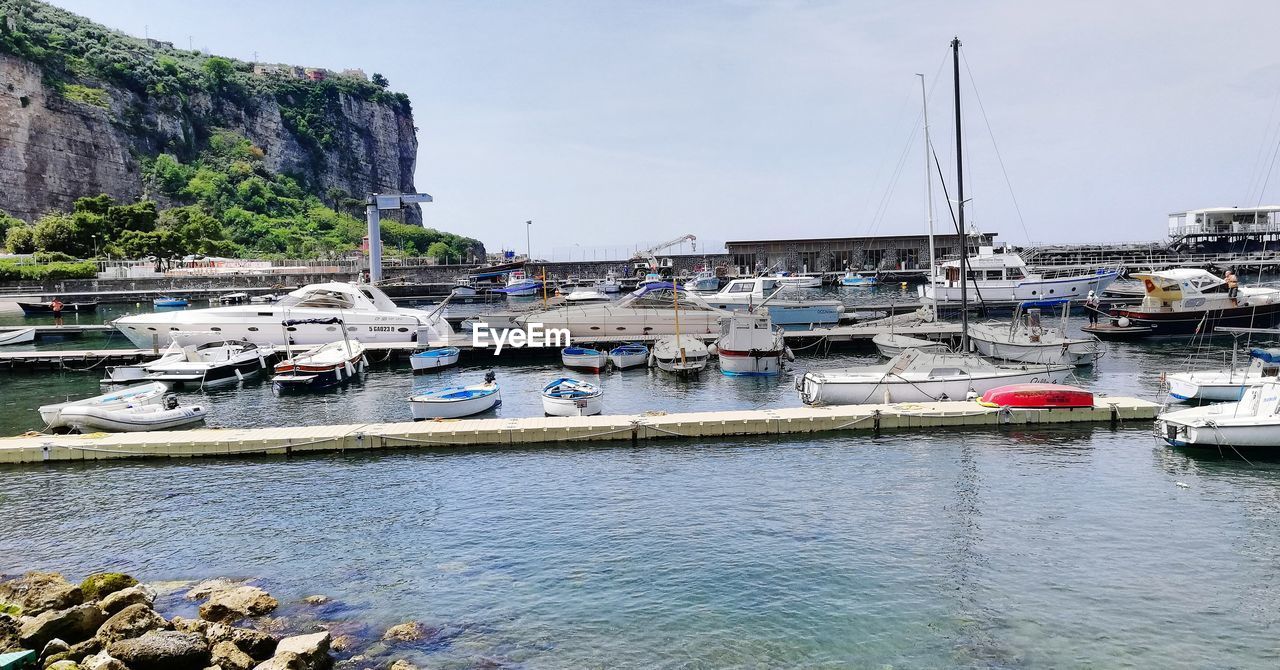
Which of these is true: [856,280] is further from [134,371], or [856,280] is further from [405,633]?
[405,633]

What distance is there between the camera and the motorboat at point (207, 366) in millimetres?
45875

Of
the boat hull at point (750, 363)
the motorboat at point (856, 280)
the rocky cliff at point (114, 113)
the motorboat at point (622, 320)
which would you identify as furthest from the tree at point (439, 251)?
the boat hull at point (750, 363)

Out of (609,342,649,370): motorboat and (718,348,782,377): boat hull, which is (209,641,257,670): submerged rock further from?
(609,342,649,370): motorboat

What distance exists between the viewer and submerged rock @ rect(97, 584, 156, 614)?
16.2 metres

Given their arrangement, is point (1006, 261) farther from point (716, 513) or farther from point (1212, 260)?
point (716, 513)

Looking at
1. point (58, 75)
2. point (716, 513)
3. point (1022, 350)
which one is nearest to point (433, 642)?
point (716, 513)

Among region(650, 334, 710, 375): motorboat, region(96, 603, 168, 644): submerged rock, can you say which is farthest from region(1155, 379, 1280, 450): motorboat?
region(96, 603, 168, 644): submerged rock

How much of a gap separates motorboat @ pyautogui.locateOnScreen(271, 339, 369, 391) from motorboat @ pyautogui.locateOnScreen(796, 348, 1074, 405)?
81.3ft

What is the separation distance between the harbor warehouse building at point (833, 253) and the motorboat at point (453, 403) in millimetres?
102230

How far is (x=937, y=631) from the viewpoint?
16.4 m

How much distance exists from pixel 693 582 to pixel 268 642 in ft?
27.7

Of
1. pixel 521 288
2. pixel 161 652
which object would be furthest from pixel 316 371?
pixel 521 288

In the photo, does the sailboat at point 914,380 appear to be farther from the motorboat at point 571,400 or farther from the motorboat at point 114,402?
the motorboat at point 114,402

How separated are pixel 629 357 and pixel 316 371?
1661cm
